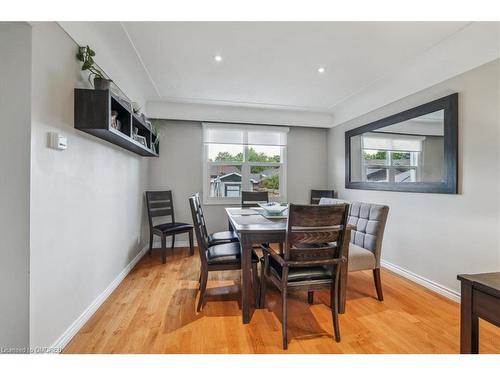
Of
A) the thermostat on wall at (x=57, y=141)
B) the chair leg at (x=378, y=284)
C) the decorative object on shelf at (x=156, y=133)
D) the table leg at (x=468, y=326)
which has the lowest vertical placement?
the chair leg at (x=378, y=284)

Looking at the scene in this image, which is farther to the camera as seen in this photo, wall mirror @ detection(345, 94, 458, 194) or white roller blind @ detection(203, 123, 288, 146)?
white roller blind @ detection(203, 123, 288, 146)

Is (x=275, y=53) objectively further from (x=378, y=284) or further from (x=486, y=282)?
(x=378, y=284)

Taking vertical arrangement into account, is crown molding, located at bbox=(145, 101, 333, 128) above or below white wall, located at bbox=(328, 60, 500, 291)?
above

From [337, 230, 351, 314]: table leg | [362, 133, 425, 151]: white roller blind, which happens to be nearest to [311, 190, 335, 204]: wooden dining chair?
[362, 133, 425, 151]: white roller blind

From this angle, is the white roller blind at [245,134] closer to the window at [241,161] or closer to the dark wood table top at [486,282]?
the window at [241,161]

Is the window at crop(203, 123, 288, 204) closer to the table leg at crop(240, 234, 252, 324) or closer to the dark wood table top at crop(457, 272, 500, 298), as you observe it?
the table leg at crop(240, 234, 252, 324)

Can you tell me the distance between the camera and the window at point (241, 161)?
4.21 m

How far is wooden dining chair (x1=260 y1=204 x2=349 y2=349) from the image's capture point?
1549mm

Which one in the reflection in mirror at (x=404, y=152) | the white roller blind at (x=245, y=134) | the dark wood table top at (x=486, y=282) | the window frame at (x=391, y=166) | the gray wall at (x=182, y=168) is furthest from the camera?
the white roller blind at (x=245, y=134)

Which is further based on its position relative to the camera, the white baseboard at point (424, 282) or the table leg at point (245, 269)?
the white baseboard at point (424, 282)

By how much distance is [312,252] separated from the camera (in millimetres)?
1637

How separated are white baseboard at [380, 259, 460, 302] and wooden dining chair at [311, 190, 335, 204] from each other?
4.77 ft

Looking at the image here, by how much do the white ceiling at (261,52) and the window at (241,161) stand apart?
88 cm

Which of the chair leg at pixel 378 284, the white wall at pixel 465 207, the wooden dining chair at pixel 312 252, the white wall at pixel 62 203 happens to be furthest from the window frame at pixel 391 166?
the white wall at pixel 62 203
